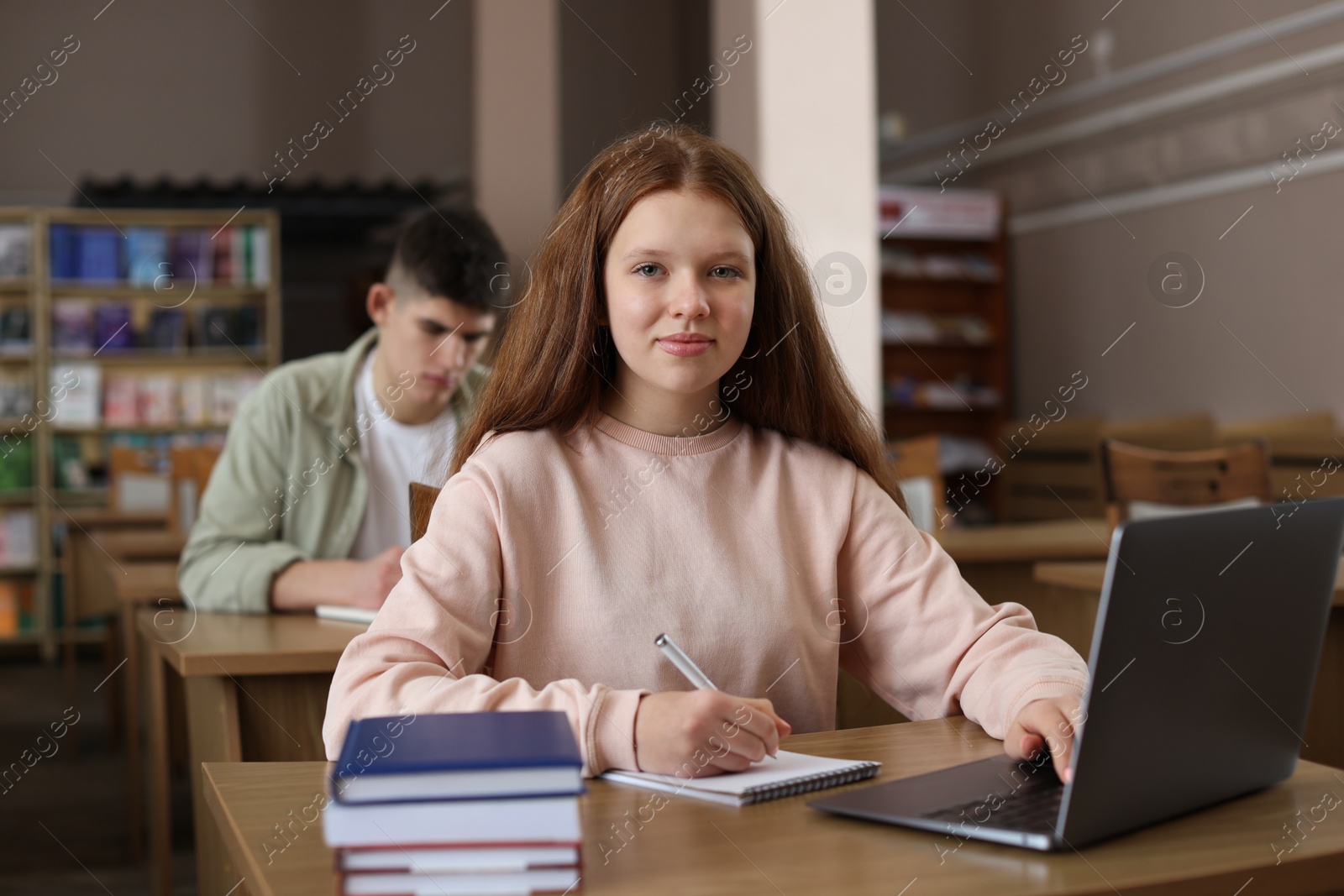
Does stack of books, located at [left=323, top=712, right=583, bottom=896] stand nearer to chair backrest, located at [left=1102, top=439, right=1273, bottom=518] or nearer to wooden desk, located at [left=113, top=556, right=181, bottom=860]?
wooden desk, located at [left=113, top=556, right=181, bottom=860]

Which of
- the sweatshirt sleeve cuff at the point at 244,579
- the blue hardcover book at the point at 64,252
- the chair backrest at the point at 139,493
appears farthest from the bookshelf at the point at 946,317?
the sweatshirt sleeve cuff at the point at 244,579

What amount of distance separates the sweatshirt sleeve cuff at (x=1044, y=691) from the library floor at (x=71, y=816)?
247 centimetres

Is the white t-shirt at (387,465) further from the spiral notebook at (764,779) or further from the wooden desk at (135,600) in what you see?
the spiral notebook at (764,779)

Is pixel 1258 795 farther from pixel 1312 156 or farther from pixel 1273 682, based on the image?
pixel 1312 156

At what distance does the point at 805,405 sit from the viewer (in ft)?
4.83

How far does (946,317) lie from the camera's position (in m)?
7.88

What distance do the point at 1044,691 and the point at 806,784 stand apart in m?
0.26

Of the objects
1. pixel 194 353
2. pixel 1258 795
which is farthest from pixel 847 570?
pixel 194 353

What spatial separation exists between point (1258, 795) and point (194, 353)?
6.67 meters

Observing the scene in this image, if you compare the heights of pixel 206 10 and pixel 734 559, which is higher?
pixel 206 10

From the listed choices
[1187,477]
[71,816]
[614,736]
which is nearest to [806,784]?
[614,736]

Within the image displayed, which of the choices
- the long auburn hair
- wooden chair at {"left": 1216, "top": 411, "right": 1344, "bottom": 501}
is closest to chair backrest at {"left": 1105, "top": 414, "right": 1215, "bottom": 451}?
wooden chair at {"left": 1216, "top": 411, "right": 1344, "bottom": 501}

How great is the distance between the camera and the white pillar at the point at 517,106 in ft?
14.3

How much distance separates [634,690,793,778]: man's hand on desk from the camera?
0.98 meters
